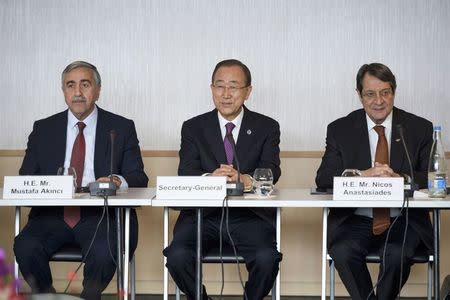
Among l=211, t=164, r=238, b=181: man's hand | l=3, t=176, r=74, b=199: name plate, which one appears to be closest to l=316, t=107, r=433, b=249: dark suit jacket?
l=211, t=164, r=238, b=181: man's hand

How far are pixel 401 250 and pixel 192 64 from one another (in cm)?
213

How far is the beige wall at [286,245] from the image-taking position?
475cm

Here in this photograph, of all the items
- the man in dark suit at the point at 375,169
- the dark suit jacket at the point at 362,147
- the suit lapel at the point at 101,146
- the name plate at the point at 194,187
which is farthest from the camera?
the suit lapel at the point at 101,146

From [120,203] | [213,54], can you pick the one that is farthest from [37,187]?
[213,54]

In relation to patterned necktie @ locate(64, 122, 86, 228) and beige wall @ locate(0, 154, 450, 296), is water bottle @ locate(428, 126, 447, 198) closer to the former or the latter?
beige wall @ locate(0, 154, 450, 296)

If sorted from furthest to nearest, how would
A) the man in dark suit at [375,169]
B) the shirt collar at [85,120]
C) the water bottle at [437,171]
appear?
1. the shirt collar at [85,120]
2. the man in dark suit at [375,169]
3. the water bottle at [437,171]

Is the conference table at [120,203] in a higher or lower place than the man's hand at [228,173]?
lower

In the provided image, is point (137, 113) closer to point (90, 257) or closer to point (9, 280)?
point (90, 257)

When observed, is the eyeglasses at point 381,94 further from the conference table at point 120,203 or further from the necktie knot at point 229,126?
the conference table at point 120,203

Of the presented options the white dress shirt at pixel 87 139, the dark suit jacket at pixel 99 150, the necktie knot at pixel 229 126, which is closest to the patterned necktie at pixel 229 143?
A: the necktie knot at pixel 229 126

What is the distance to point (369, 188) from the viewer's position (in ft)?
9.91

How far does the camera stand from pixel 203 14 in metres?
4.85

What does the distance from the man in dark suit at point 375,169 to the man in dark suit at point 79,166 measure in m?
1.04

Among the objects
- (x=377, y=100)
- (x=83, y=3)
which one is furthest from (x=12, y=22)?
(x=377, y=100)
